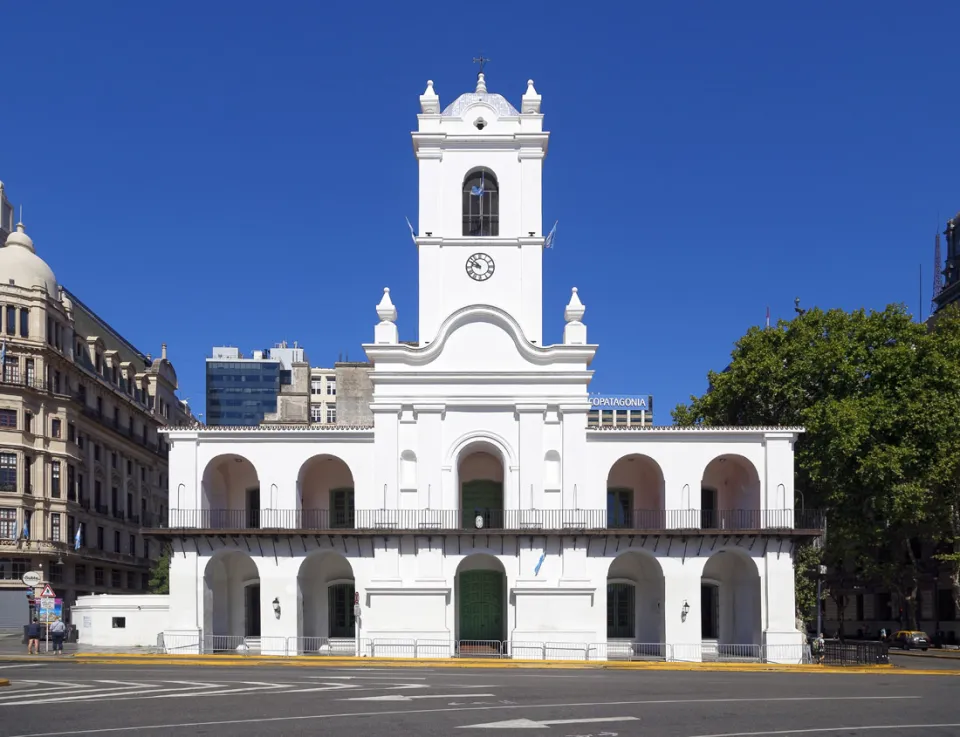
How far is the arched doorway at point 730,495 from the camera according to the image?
45.4 metres

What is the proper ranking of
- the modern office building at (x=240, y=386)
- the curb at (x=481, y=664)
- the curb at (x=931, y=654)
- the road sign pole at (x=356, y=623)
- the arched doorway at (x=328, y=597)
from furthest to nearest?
the modern office building at (x=240, y=386), the curb at (x=931, y=654), the arched doorway at (x=328, y=597), the road sign pole at (x=356, y=623), the curb at (x=481, y=664)

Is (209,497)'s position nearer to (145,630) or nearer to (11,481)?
(145,630)

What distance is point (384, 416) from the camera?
147 ft

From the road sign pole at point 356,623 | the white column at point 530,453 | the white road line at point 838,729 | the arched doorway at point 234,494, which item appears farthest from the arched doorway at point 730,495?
the white road line at point 838,729

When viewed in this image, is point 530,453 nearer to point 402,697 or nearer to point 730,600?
point 730,600

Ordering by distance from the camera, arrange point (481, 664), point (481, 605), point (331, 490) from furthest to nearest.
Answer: point (331, 490) → point (481, 605) → point (481, 664)

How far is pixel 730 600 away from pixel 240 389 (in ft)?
478

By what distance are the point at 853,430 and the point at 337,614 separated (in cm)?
2209

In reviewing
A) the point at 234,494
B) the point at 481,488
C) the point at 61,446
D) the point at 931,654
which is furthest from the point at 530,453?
the point at 61,446

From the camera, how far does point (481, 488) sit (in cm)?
4734

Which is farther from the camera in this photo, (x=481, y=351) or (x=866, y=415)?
(x=866, y=415)

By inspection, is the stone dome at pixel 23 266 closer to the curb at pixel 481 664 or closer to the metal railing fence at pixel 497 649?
the metal railing fence at pixel 497 649

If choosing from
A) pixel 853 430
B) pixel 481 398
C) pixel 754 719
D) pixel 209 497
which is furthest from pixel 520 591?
pixel 754 719

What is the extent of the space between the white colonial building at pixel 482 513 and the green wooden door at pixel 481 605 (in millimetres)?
59
